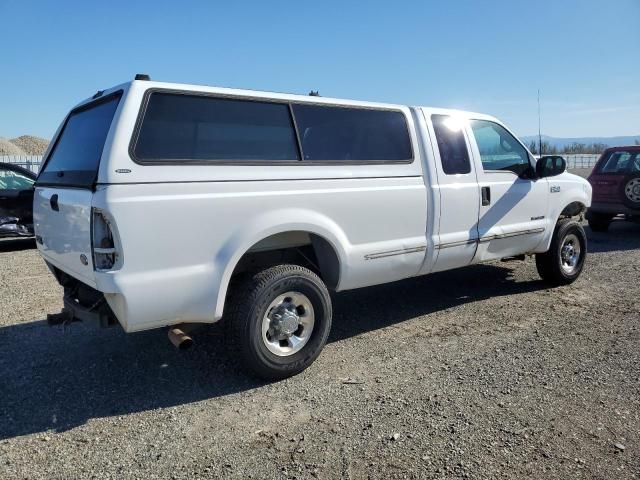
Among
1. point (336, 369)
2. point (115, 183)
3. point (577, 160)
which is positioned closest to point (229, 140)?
point (115, 183)

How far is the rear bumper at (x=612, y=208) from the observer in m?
9.64

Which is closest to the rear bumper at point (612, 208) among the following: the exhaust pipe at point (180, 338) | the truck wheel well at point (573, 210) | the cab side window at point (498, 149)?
the truck wheel well at point (573, 210)

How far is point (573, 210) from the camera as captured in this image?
6.40 m

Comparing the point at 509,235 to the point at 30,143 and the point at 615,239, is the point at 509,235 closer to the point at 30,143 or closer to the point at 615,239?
the point at 615,239

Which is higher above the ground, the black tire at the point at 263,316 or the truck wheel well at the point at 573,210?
the truck wheel well at the point at 573,210

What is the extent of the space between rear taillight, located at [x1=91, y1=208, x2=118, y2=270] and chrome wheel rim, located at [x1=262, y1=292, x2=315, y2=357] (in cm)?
110

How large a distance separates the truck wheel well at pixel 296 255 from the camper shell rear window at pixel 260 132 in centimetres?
59

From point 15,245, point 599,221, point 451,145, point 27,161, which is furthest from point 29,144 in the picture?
point 451,145

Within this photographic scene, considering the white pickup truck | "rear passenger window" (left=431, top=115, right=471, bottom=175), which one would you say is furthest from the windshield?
"rear passenger window" (left=431, top=115, right=471, bottom=175)

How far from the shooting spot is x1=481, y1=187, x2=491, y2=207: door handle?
5.09 meters

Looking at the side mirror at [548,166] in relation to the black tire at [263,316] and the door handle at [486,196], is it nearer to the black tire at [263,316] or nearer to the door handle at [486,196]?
the door handle at [486,196]

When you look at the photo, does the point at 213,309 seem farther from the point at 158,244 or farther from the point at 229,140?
the point at 229,140

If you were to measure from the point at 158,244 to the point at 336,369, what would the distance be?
1.68 meters

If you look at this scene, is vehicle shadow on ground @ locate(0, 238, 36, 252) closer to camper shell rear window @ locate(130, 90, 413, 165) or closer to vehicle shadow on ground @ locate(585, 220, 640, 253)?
camper shell rear window @ locate(130, 90, 413, 165)
